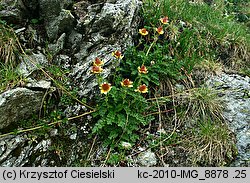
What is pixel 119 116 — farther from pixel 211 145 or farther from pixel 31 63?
pixel 31 63

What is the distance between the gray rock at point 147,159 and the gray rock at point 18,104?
1.26m

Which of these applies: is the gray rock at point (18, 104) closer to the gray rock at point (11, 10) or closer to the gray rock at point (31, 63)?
the gray rock at point (31, 63)

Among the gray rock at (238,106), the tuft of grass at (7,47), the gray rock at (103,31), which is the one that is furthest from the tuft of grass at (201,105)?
the tuft of grass at (7,47)

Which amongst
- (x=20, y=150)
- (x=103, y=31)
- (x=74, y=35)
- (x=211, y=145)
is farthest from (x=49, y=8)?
(x=211, y=145)

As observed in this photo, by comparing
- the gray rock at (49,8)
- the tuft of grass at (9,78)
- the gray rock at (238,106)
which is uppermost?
the gray rock at (49,8)

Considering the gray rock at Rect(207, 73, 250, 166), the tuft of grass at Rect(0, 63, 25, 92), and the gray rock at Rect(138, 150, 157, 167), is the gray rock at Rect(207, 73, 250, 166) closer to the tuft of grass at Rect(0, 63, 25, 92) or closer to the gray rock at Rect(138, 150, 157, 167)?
the gray rock at Rect(138, 150, 157, 167)

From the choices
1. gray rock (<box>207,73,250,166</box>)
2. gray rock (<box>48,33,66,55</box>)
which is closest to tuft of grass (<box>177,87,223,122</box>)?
gray rock (<box>207,73,250,166</box>)

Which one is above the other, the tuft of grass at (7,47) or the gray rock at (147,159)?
the tuft of grass at (7,47)

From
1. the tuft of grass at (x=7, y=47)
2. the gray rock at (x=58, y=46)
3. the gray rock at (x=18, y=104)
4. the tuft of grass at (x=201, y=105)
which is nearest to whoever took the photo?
the gray rock at (x=18, y=104)

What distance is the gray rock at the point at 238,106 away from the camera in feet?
11.7

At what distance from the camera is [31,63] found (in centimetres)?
376

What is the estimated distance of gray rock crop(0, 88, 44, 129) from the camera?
3277mm

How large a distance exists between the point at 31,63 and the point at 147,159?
1.75 meters

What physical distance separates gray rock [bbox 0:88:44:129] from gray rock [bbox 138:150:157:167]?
126 centimetres
